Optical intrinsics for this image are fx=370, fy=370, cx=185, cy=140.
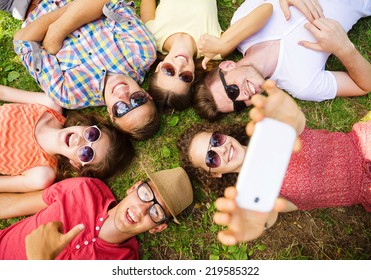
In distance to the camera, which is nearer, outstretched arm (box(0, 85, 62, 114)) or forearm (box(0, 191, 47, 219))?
forearm (box(0, 191, 47, 219))

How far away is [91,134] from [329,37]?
2640 mm

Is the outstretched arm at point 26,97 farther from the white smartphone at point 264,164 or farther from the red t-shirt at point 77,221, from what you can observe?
the white smartphone at point 264,164

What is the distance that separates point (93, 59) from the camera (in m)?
4.15

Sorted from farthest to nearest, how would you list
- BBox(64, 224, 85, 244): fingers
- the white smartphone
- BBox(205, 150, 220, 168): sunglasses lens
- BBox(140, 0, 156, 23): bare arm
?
BBox(140, 0, 156, 23): bare arm
BBox(205, 150, 220, 168): sunglasses lens
BBox(64, 224, 85, 244): fingers
the white smartphone

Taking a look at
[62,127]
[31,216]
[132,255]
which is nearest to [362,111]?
[132,255]

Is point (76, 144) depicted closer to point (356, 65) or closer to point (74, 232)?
point (74, 232)

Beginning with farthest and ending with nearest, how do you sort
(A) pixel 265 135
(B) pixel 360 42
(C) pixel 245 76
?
(B) pixel 360 42
(C) pixel 245 76
(A) pixel 265 135

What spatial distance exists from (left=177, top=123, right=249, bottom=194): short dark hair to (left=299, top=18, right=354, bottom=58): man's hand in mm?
1176

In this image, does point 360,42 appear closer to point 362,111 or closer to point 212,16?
point 362,111

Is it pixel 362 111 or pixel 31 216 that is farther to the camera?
pixel 362 111

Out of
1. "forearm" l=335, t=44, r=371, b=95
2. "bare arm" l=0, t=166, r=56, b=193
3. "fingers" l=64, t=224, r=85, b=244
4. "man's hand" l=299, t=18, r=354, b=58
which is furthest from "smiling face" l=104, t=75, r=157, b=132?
"forearm" l=335, t=44, r=371, b=95

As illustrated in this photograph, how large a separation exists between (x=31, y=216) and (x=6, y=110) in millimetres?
1176

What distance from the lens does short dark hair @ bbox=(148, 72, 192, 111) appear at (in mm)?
3945

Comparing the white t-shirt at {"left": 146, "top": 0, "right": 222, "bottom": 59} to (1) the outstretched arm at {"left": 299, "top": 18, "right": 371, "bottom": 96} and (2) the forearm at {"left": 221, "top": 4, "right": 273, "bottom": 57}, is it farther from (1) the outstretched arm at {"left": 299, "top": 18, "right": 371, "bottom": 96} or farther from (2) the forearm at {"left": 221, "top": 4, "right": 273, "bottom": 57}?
(1) the outstretched arm at {"left": 299, "top": 18, "right": 371, "bottom": 96}
